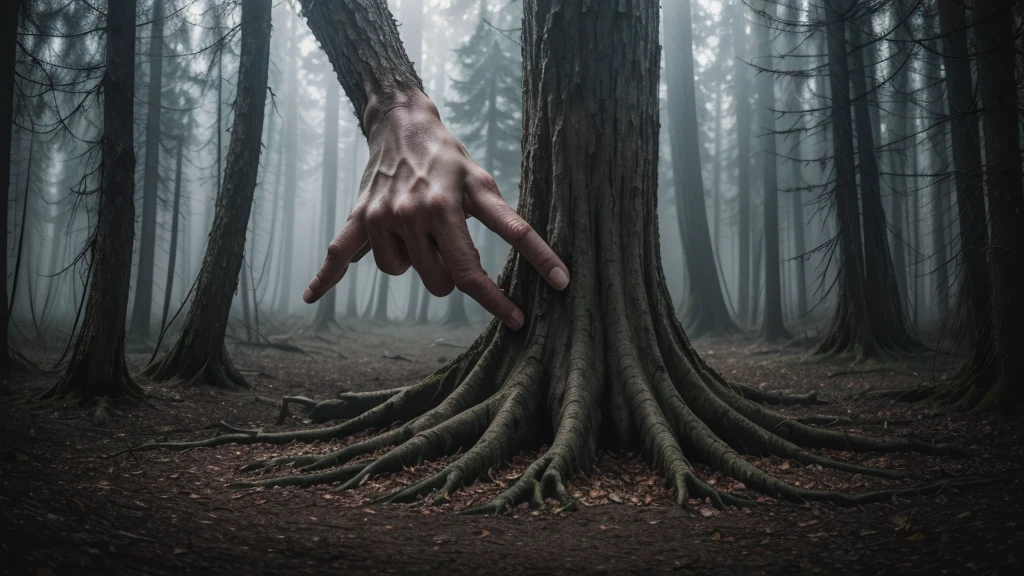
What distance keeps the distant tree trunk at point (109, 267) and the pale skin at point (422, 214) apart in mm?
4903

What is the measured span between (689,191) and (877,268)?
7.60m

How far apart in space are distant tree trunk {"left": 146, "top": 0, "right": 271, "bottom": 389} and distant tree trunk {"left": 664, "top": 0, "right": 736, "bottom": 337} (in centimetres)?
1139

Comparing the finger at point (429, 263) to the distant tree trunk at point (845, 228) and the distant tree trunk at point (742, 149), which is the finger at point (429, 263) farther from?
the distant tree trunk at point (742, 149)

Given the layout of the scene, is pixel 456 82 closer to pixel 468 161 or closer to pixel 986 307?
pixel 986 307

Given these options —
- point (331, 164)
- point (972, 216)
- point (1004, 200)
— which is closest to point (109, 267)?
point (1004, 200)

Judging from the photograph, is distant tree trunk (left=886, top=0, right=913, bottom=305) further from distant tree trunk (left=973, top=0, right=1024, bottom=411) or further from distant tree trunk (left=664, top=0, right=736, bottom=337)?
distant tree trunk (left=664, top=0, right=736, bottom=337)

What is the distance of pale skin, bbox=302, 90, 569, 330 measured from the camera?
5.56 ft

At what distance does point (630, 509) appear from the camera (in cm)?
269

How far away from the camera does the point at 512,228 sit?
6.36ft

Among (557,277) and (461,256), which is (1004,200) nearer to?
(557,277)

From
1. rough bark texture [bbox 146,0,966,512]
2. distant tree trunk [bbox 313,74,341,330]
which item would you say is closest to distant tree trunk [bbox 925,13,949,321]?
rough bark texture [bbox 146,0,966,512]

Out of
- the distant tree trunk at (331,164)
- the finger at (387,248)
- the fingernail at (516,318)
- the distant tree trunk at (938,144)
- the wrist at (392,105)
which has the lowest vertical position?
the fingernail at (516,318)

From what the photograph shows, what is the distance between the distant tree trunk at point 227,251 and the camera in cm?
738

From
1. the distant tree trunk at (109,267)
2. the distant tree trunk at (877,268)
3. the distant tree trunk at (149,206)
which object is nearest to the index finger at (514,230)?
the distant tree trunk at (109,267)
